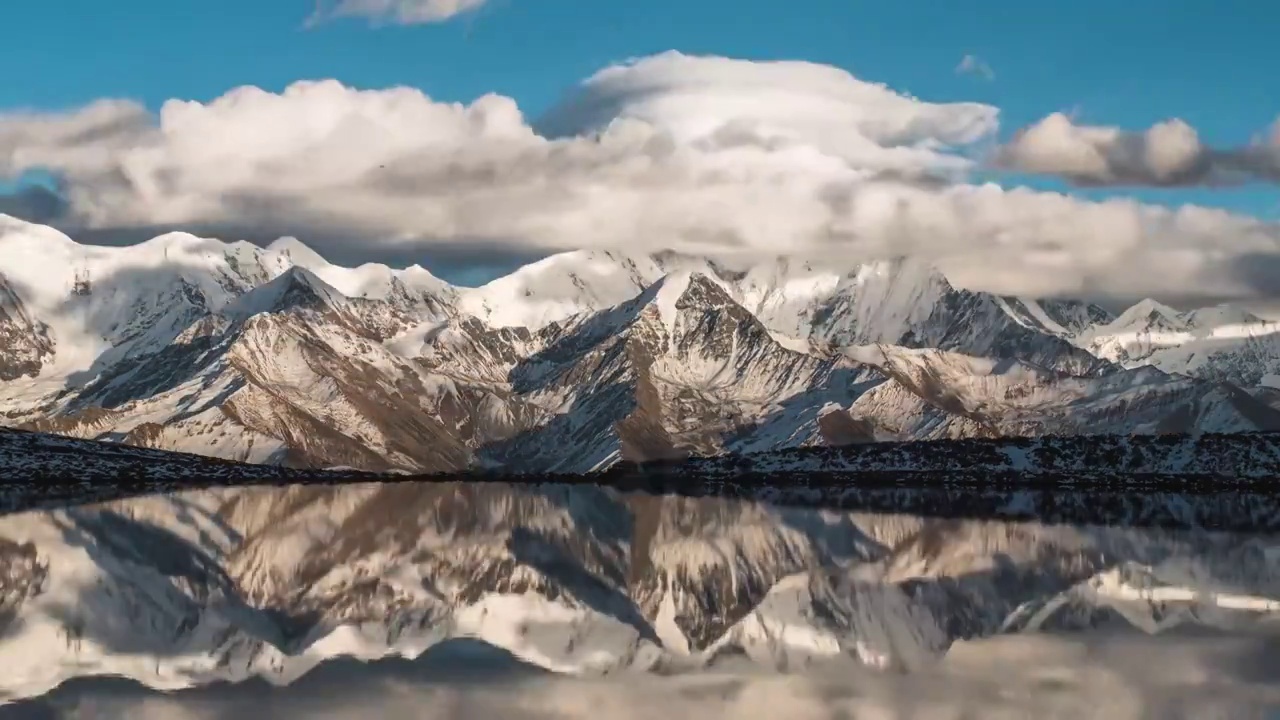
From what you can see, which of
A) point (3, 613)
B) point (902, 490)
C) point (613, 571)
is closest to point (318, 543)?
point (613, 571)

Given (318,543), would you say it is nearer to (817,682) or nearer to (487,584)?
(487,584)

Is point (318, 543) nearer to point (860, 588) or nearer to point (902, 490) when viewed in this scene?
point (860, 588)

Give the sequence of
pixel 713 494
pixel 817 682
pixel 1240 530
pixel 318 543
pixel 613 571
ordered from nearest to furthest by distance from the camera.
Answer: pixel 817 682, pixel 613 571, pixel 318 543, pixel 1240 530, pixel 713 494

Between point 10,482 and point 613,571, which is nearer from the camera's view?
point 613,571

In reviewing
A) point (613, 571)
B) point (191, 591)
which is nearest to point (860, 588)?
point (613, 571)

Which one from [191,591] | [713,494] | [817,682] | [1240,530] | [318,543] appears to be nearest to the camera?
[817,682]

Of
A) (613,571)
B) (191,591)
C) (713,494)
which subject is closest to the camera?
(191,591)
